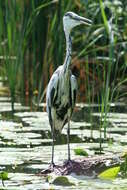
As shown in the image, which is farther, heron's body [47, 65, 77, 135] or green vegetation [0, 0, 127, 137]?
green vegetation [0, 0, 127, 137]

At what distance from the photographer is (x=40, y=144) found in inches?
275

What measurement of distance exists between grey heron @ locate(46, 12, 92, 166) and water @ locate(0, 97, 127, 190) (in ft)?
1.04

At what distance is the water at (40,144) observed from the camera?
549 cm

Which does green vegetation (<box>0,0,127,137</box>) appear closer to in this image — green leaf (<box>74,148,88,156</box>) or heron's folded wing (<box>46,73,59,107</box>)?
heron's folded wing (<box>46,73,59,107</box>)

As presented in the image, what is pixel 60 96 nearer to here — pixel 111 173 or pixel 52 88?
pixel 52 88

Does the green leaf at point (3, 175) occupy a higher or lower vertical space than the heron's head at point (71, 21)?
lower

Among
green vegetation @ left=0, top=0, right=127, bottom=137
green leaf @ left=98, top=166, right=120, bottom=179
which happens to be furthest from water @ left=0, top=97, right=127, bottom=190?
green vegetation @ left=0, top=0, right=127, bottom=137

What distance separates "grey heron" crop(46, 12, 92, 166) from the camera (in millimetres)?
6535

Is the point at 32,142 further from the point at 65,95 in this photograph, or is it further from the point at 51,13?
the point at 51,13

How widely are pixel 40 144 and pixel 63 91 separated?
68 centimetres

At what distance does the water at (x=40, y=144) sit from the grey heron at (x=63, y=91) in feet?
1.04

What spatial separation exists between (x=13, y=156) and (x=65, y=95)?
0.76 metres

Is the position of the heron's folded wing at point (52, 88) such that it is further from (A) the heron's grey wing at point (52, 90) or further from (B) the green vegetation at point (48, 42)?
(B) the green vegetation at point (48, 42)

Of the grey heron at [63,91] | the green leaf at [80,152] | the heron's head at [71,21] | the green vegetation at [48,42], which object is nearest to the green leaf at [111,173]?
the green leaf at [80,152]
